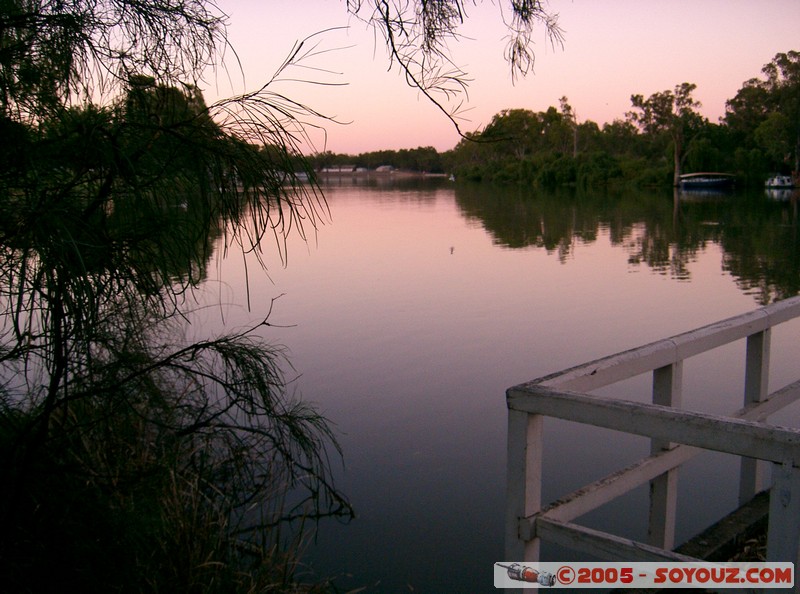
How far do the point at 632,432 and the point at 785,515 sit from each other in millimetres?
363

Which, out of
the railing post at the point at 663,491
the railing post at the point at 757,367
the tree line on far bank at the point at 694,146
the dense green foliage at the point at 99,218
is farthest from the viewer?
the tree line on far bank at the point at 694,146

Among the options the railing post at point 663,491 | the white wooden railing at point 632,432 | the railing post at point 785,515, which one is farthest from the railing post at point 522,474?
the railing post at point 663,491

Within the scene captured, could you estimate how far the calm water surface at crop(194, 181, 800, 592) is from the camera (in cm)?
478

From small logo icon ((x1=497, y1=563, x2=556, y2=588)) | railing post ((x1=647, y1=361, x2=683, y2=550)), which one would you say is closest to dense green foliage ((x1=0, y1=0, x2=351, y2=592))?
small logo icon ((x1=497, y1=563, x2=556, y2=588))

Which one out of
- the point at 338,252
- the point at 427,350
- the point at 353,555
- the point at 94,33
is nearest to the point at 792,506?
the point at 94,33

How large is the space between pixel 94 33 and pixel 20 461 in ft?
4.21

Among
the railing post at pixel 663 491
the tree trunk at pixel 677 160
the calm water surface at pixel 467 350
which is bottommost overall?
the calm water surface at pixel 467 350

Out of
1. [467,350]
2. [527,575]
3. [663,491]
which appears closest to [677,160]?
[467,350]

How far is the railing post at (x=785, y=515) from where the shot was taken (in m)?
1.59

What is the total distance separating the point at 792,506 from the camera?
1604mm

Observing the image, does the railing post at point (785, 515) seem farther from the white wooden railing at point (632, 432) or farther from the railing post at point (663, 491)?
the railing post at point (663, 491)

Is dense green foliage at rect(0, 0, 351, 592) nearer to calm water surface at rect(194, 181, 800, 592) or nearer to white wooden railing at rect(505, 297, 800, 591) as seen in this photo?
white wooden railing at rect(505, 297, 800, 591)

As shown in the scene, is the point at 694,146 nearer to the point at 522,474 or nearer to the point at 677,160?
the point at 677,160

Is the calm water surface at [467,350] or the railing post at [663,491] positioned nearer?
the railing post at [663,491]
